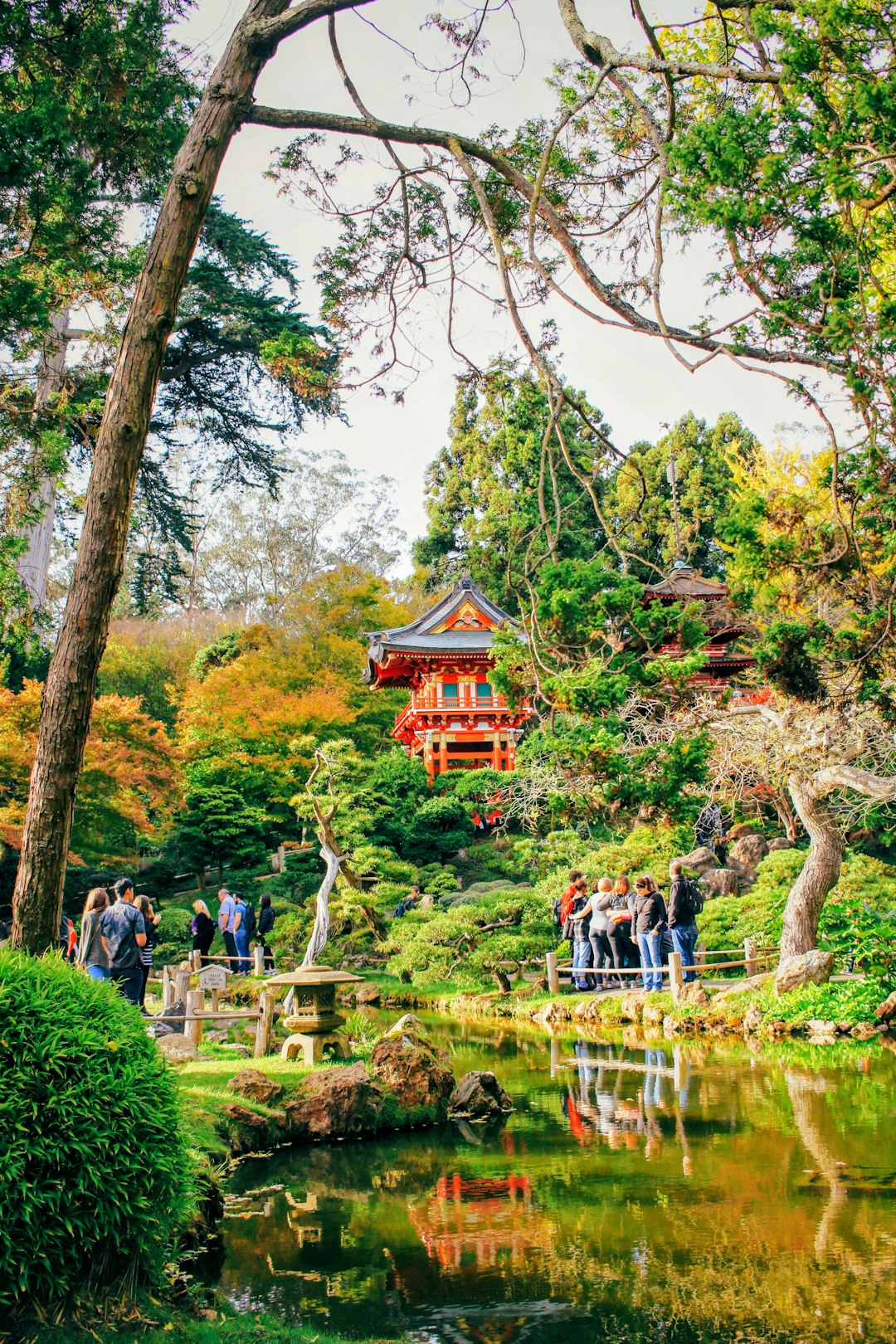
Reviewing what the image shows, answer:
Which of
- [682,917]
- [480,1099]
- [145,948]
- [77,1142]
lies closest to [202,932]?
[145,948]

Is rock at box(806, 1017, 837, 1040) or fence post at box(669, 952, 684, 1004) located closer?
rock at box(806, 1017, 837, 1040)

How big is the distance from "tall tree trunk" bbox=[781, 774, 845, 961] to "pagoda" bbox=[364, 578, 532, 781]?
1554 centimetres

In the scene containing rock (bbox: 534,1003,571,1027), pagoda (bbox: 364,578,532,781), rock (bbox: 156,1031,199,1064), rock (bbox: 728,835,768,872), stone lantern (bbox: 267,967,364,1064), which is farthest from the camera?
pagoda (bbox: 364,578,532,781)

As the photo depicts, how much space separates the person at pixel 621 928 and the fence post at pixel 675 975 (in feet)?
3.56

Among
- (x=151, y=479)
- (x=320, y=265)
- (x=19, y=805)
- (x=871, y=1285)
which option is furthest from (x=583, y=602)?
(x=19, y=805)

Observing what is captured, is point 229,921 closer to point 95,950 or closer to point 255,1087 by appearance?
point 95,950

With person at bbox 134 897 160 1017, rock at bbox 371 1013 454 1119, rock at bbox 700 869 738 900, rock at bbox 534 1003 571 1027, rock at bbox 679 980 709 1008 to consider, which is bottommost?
rock at bbox 534 1003 571 1027

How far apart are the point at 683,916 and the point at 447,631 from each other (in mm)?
16532

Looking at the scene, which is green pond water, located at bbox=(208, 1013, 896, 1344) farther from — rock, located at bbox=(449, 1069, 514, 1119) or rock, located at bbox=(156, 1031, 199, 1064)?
rock, located at bbox=(156, 1031, 199, 1064)

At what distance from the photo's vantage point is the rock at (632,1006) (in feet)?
36.1

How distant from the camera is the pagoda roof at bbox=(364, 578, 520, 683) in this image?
25.0 meters

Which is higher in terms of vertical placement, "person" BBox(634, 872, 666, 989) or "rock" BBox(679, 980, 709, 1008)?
"person" BBox(634, 872, 666, 989)

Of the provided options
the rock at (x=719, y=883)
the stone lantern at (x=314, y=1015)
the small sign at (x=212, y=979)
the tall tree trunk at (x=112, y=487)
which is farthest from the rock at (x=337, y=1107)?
the rock at (x=719, y=883)

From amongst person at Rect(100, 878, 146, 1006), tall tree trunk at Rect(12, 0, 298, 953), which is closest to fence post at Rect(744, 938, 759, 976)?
person at Rect(100, 878, 146, 1006)
